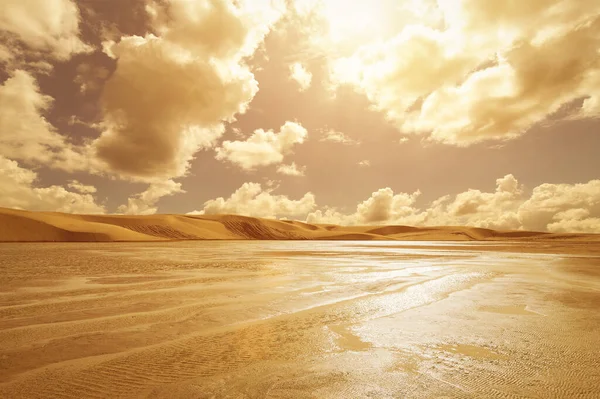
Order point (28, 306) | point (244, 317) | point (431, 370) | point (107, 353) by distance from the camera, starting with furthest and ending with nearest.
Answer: point (28, 306), point (244, 317), point (107, 353), point (431, 370)

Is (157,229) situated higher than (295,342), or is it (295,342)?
(157,229)

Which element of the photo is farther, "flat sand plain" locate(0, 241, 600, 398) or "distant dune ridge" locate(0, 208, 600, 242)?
"distant dune ridge" locate(0, 208, 600, 242)

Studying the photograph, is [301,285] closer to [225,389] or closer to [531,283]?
[225,389]

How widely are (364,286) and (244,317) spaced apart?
4.12 meters

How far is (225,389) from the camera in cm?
280

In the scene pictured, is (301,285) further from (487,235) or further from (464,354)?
(487,235)

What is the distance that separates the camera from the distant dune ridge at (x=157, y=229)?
2222 inches

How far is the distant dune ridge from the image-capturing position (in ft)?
185

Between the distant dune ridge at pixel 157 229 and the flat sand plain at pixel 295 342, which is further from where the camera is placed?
the distant dune ridge at pixel 157 229

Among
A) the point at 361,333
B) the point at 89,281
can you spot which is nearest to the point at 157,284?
the point at 89,281

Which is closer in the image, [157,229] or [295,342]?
[295,342]

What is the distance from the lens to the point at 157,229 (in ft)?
259

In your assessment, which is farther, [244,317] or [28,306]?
[28,306]

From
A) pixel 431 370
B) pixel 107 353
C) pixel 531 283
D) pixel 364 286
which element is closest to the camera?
pixel 431 370
